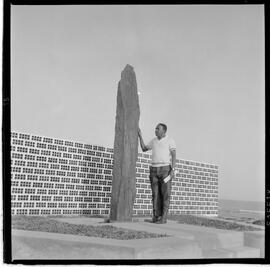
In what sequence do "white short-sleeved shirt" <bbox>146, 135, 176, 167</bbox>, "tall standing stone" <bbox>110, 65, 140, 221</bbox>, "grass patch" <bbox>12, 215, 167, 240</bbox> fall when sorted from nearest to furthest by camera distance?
1. "grass patch" <bbox>12, 215, 167, 240</bbox>
2. "tall standing stone" <bbox>110, 65, 140, 221</bbox>
3. "white short-sleeved shirt" <bbox>146, 135, 176, 167</bbox>

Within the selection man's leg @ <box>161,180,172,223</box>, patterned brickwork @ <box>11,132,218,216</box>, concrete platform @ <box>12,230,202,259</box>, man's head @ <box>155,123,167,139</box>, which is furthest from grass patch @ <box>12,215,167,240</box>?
man's head @ <box>155,123,167,139</box>

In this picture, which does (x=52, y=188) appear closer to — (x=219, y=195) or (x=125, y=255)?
(x=125, y=255)

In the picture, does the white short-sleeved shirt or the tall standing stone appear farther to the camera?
the white short-sleeved shirt

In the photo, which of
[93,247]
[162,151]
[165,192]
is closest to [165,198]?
[165,192]

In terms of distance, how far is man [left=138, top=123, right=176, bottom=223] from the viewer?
4129 millimetres

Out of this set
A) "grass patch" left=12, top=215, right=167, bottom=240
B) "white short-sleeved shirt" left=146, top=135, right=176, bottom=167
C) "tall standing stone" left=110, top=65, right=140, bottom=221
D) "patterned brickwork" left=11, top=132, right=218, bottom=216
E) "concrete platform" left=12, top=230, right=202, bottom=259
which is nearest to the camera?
"concrete platform" left=12, top=230, right=202, bottom=259

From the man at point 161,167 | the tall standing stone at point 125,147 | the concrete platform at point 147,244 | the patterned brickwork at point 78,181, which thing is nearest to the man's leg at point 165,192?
the man at point 161,167

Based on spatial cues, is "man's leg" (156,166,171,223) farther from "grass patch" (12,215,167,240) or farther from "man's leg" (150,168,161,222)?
"grass patch" (12,215,167,240)

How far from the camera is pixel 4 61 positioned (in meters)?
3.76

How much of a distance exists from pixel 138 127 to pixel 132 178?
1.59 feet

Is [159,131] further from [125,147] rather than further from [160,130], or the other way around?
[125,147]

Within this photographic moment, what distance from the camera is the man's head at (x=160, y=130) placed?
418 centimetres

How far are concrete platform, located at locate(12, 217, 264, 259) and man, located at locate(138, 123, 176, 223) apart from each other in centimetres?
22

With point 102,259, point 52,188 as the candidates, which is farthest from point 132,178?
point 102,259
